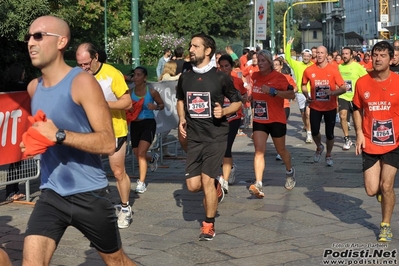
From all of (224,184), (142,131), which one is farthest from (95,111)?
(142,131)

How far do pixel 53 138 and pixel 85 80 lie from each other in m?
0.48

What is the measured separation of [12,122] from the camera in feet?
29.3

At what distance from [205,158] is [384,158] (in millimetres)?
1724

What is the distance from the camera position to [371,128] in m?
7.35

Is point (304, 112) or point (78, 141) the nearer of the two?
point (78, 141)

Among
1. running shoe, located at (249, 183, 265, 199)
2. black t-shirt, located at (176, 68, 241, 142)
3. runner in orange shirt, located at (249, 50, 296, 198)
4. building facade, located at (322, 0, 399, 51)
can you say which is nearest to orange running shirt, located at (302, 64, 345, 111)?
runner in orange shirt, located at (249, 50, 296, 198)

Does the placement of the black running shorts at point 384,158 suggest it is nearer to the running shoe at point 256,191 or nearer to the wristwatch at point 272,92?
the running shoe at point 256,191

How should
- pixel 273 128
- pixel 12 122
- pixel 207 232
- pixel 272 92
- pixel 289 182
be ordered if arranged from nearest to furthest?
pixel 207 232
pixel 12 122
pixel 272 92
pixel 273 128
pixel 289 182

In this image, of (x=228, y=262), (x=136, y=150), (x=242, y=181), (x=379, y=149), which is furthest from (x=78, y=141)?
(x=242, y=181)

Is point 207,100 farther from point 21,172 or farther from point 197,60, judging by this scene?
point 21,172

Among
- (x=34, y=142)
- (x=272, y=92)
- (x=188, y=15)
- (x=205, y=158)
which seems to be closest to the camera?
(x=34, y=142)

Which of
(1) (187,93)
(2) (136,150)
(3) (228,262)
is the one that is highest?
(1) (187,93)

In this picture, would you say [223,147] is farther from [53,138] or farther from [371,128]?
[53,138]

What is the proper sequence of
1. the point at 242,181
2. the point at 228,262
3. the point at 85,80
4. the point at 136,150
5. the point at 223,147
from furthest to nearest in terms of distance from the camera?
the point at 242,181, the point at 136,150, the point at 223,147, the point at 228,262, the point at 85,80
